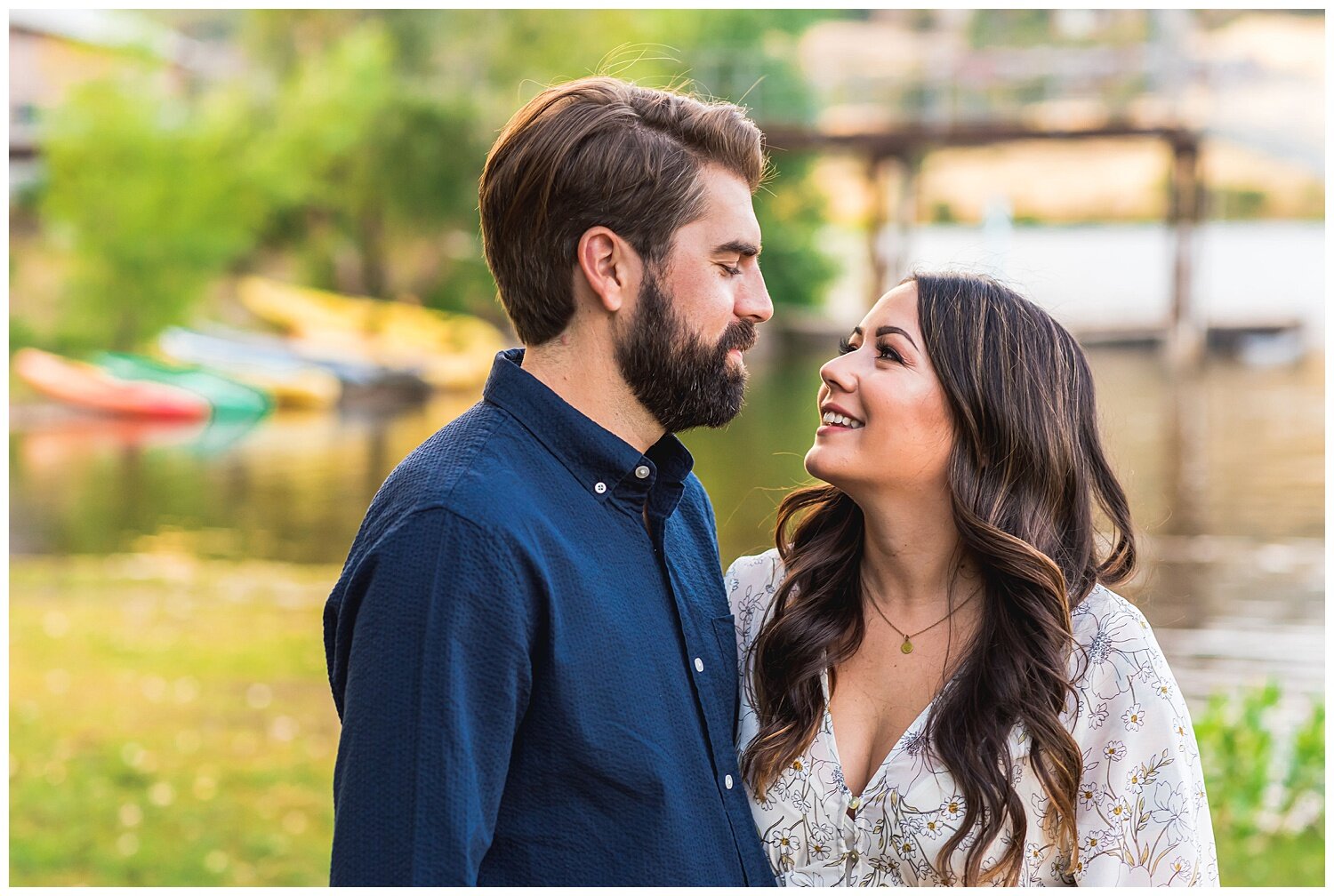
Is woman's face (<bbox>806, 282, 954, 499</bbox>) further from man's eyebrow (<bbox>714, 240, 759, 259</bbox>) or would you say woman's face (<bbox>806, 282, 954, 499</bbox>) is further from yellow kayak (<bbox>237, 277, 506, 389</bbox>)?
yellow kayak (<bbox>237, 277, 506, 389</bbox>)

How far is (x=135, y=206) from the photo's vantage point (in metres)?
26.8

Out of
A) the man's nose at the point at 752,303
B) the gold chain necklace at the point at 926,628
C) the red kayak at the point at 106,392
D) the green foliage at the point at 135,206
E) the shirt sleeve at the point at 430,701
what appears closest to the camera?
the shirt sleeve at the point at 430,701

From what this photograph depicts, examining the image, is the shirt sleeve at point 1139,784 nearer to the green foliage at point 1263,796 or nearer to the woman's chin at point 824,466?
the woman's chin at point 824,466

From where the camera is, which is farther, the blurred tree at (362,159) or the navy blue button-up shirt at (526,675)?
the blurred tree at (362,159)

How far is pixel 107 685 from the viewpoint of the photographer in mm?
6926

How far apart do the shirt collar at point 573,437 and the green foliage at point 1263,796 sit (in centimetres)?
324

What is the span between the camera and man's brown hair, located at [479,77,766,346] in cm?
195

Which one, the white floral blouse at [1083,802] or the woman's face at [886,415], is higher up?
the woman's face at [886,415]

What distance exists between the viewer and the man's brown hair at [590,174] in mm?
1953

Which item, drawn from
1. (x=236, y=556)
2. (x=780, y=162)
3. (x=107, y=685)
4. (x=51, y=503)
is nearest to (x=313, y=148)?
(x=780, y=162)

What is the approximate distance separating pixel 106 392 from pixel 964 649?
2277cm

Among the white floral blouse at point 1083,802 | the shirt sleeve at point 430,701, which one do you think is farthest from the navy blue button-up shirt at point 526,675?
the white floral blouse at point 1083,802

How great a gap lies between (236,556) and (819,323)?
23.2 m

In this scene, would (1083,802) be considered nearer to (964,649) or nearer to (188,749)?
(964,649)
